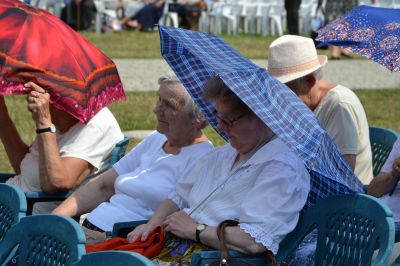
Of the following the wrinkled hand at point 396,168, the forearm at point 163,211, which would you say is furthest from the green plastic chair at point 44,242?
the wrinkled hand at point 396,168

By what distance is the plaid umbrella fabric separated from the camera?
4.05m

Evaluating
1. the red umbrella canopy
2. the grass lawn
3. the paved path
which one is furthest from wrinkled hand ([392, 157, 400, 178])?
the paved path

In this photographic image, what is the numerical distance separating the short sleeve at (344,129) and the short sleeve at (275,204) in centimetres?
119

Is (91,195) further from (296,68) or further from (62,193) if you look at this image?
(296,68)

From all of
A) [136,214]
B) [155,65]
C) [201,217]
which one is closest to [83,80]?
[136,214]

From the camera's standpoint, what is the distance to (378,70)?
1764 centimetres

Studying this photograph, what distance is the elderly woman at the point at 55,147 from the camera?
537 centimetres

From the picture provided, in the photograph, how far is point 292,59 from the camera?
5.45 m

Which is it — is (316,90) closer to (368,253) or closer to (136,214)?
(136,214)

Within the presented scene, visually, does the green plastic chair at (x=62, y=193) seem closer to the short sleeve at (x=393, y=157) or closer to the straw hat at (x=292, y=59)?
the straw hat at (x=292, y=59)

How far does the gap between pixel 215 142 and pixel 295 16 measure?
16.5 m

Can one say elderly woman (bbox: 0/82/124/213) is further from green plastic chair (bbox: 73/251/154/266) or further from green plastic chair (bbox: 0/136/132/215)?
green plastic chair (bbox: 73/251/154/266)

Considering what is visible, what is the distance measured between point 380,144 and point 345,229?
2.07 metres

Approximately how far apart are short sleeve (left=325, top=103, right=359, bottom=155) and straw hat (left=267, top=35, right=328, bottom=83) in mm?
261
